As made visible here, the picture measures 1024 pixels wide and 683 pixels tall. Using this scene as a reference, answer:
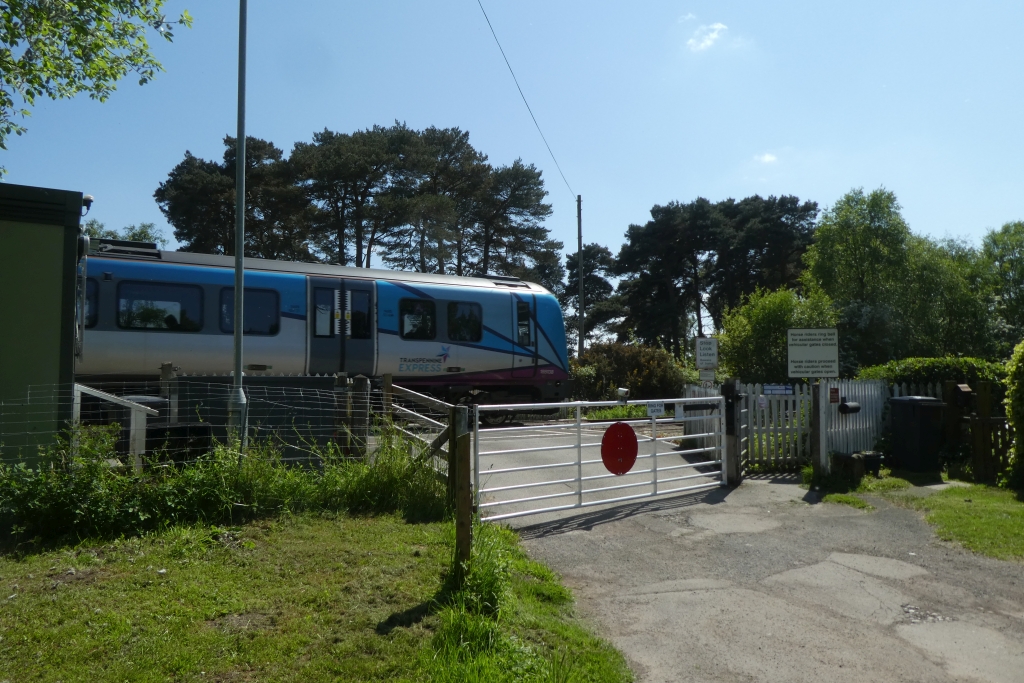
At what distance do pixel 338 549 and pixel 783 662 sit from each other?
328 centimetres

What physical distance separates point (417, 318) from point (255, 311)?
3.63 m

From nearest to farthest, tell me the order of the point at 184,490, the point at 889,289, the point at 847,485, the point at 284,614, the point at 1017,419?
the point at 284,614
the point at 184,490
the point at 1017,419
the point at 847,485
the point at 889,289

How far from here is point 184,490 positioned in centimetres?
676

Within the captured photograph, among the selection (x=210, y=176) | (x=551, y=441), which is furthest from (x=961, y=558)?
(x=210, y=176)

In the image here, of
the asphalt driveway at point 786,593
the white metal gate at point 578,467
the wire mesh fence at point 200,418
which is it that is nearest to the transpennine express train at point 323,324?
the white metal gate at point 578,467

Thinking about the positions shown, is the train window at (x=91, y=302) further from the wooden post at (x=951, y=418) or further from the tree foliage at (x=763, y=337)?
the tree foliage at (x=763, y=337)

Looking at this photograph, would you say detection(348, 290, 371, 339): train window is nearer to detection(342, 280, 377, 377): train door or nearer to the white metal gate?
detection(342, 280, 377, 377): train door

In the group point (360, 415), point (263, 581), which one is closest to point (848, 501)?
point (360, 415)

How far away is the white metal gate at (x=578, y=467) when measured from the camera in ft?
27.7

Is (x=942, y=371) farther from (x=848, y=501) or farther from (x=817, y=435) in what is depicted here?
(x=848, y=501)

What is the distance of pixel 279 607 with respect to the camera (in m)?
4.93

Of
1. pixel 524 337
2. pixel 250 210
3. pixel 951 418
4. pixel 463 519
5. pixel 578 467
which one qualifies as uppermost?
pixel 250 210

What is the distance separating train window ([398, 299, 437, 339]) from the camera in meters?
18.0

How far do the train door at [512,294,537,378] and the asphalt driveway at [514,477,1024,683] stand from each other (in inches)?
415
